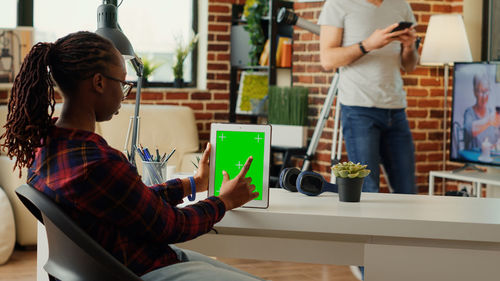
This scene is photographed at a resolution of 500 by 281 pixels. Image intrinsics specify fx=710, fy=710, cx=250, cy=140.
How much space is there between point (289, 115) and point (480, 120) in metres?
1.28

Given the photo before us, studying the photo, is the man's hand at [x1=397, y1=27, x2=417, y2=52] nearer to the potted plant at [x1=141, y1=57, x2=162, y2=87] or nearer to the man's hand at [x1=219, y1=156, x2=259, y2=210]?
the man's hand at [x1=219, y1=156, x2=259, y2=210]

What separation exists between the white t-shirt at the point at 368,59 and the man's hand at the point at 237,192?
5.11 feet

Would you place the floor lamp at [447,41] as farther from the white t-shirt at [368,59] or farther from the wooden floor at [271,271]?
the wooden floor at [271,271]

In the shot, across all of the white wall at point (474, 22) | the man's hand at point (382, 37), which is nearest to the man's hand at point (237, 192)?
the man's hand at point (382, 37)

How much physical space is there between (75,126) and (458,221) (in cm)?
93

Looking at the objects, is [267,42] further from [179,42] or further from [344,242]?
[344,242]

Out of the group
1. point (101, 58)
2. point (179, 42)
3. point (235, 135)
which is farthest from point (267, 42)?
point (101, 58)

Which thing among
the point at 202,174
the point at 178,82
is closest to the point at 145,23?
the point at 178,82

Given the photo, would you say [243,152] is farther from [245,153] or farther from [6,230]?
[6,230]

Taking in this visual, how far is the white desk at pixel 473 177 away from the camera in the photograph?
13.5ft

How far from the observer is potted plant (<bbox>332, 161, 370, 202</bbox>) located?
1991 millimetres

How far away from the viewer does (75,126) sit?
1.44 metres

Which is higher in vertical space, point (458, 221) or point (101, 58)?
point (101, 58)

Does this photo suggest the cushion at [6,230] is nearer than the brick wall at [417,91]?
Yes
